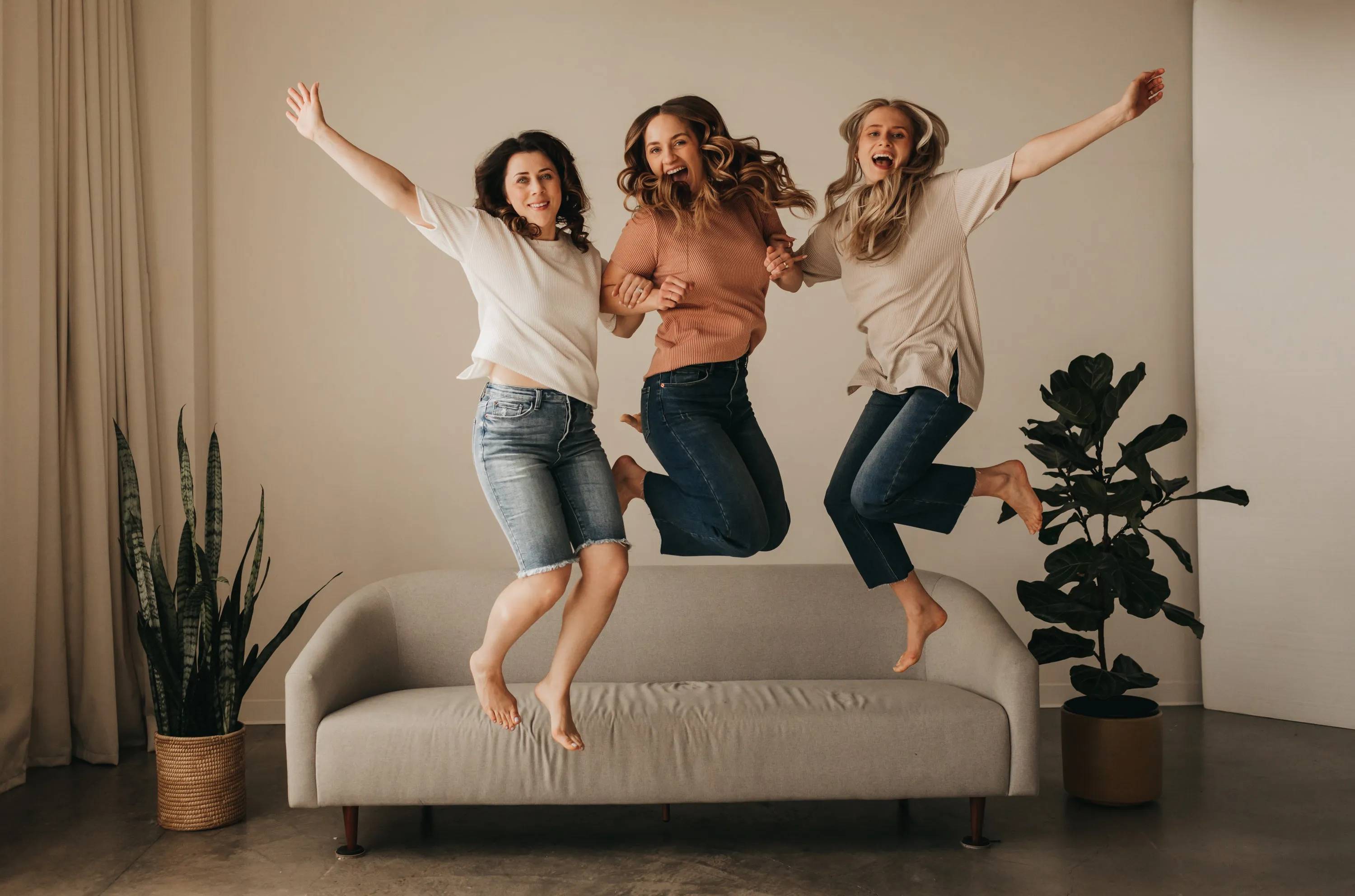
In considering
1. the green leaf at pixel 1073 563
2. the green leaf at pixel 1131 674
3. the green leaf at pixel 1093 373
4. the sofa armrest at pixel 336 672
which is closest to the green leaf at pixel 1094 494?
the green leaf at pixel 1073 563

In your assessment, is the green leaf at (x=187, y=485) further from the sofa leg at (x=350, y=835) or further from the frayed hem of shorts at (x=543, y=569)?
the frayed hem of shorts at (x=543, y=569)

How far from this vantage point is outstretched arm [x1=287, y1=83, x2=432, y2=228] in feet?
9.09

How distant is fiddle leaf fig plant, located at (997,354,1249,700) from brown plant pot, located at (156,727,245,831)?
282 centimetres

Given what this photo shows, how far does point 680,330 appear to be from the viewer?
10.2ft

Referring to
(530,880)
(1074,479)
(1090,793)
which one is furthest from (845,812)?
(1074,479)

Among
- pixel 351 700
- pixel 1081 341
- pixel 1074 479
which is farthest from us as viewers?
pixel 1081 341

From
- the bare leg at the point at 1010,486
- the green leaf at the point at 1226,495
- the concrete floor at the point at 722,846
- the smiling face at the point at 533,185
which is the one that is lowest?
the concrete floor at the point at 722,846

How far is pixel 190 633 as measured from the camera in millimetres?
3674

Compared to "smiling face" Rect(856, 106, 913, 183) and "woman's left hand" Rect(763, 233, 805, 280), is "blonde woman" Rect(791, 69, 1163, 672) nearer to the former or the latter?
"smiling face" Rect(856, 106, 913, 183)

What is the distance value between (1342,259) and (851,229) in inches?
112

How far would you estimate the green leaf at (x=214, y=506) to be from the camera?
3.86 meters

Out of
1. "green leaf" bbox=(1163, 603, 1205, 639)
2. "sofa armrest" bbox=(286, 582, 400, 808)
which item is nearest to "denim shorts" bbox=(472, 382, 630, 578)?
"sofa armrest" bbox=(286, 582, 400, 808)

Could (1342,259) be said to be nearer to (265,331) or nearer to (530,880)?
(530,880)

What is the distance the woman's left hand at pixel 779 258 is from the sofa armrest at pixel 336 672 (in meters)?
1.84
